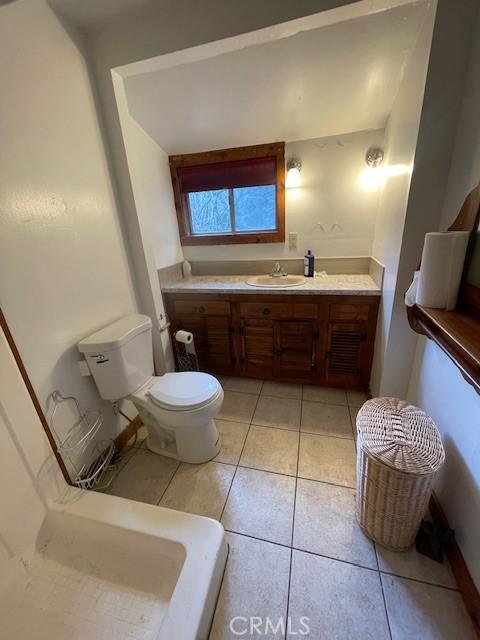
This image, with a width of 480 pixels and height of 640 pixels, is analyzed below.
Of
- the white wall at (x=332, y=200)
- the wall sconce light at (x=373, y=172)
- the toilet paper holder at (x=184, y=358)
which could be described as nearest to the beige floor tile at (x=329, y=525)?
the toilet paper holder at (x=184, y=358)

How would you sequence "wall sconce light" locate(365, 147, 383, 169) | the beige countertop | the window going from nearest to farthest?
the beige countertop, "wall sconce light" locate(365, 147, 383, 169), the window

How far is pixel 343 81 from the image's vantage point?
149cm

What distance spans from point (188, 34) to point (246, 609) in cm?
239

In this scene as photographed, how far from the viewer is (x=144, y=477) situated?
1.44 m

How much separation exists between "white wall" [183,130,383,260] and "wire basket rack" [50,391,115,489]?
71.9 inches

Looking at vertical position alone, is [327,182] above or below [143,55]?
below

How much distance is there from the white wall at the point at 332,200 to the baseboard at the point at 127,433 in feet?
5.67

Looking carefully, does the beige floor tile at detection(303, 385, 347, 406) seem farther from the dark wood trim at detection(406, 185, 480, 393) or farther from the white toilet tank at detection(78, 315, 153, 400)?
the white toilet tank at detection(78, 315, 153, 400)

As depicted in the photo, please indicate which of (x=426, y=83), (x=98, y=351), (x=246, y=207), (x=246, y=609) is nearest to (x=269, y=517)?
(x=246, y=609)

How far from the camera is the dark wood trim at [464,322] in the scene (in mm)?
710

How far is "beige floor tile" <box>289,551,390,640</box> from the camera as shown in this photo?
861mm

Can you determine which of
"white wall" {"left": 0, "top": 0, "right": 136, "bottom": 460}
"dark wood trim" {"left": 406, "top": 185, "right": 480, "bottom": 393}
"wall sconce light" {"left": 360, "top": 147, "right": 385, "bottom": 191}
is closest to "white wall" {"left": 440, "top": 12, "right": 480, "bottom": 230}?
"dark wood trim" {"left": 406, "top": 185, "right": 480, "bottom": 393}

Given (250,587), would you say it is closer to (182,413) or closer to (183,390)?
(182,413)

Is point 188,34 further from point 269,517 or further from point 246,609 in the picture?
point 246,609
